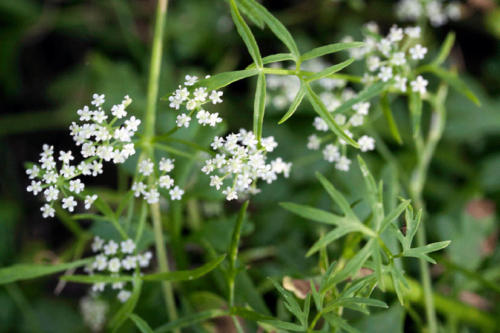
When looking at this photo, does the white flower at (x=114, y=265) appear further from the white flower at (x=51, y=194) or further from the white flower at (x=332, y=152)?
the white flower at (x=332, y=152)

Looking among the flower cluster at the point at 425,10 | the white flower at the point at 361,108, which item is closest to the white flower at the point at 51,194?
the white flower at the point at 361,108

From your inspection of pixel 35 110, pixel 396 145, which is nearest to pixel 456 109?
pixel 396 145

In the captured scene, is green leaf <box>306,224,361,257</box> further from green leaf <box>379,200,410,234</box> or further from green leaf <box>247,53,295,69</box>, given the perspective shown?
green leaf <box>247,53,295,69</box>

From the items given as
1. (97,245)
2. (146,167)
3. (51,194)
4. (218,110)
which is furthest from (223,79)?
(218,110)

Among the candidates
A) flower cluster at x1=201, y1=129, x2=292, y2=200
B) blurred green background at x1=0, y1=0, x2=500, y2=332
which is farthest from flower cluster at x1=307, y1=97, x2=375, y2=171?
blurred green background at x1=0, y1=0, x2=500, y2=332

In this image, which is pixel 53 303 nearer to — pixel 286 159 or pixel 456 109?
pixel 286 159

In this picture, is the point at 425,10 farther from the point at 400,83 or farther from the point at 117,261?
the point at 117,261

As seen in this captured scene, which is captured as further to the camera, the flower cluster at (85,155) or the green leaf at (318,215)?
the green leaf at (318,215)
